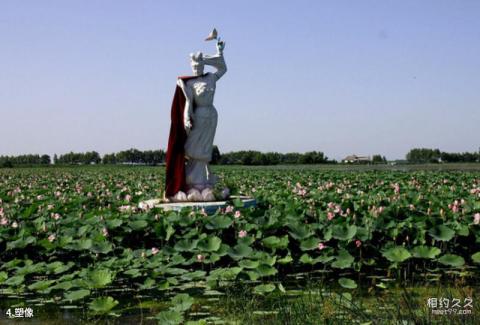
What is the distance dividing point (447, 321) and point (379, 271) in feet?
7.77

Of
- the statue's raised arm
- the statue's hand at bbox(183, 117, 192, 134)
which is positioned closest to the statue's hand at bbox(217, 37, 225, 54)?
the statue's raised arm

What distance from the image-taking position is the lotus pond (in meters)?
4.20

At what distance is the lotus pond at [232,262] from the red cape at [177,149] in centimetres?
96

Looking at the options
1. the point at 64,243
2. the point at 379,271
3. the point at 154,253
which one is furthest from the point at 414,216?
the point at 64,243

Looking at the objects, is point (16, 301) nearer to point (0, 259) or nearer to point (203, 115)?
point (0, 259)

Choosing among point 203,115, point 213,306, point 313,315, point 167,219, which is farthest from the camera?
point 203,115

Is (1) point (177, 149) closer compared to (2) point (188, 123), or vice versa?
(2) point (188, 123)

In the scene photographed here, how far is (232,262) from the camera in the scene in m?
5.92

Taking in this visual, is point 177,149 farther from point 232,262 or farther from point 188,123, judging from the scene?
point 232,262

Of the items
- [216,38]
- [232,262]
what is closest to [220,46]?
[216,38]

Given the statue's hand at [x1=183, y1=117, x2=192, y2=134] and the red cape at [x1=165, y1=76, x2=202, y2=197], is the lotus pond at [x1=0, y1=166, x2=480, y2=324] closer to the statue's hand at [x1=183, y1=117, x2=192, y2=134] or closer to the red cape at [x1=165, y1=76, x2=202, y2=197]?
the red cape at [x1=165, y1=76, x2=202, y2=197]

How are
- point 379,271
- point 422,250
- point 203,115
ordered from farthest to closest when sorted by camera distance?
point 203,115 < point 379,271 < point 422,250

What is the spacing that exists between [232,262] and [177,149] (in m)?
3.04

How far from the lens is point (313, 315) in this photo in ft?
12.2
